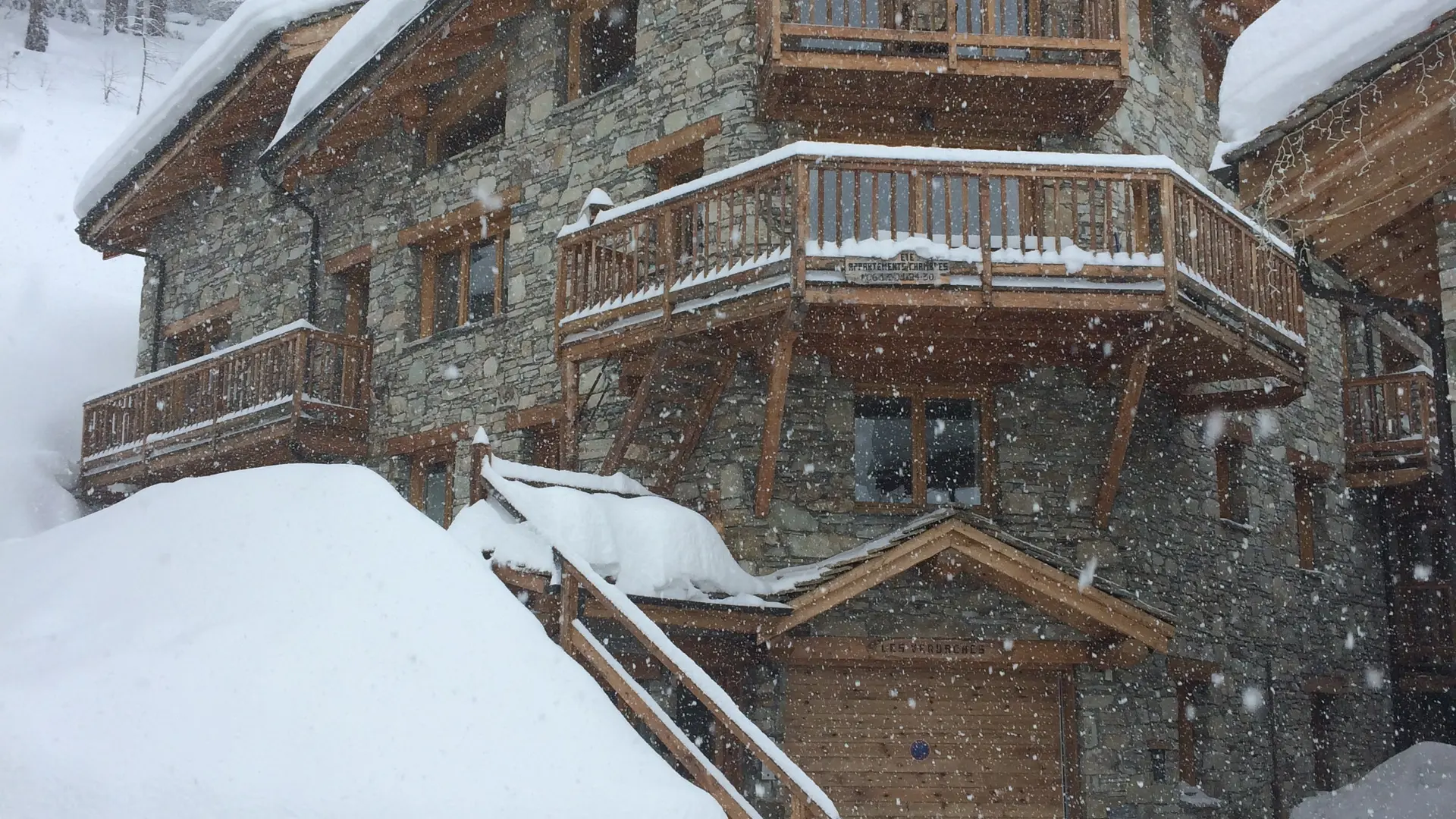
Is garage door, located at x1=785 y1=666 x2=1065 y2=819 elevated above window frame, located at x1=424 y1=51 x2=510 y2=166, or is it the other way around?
window frame, located at x1=424 y1=51 x2=510 y2=166

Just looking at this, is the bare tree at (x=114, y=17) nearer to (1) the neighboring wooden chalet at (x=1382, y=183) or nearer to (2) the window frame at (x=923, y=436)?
(2) the window frame at (x=923, y=436)

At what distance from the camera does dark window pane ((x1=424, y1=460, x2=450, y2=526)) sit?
15.8 m

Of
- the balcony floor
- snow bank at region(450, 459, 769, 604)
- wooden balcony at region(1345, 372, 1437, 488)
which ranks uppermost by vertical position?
the balcony floor

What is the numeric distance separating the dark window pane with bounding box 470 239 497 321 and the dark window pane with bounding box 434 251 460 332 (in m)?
0.29

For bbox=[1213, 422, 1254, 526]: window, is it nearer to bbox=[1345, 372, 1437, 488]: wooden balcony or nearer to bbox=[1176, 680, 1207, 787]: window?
bbox=[1176, 680, 1207, 787]: window

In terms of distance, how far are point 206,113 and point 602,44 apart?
6693mm

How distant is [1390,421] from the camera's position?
670 inches

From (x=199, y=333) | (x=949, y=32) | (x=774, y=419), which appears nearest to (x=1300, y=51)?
(x=949, y=32)

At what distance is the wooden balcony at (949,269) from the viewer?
11008mm

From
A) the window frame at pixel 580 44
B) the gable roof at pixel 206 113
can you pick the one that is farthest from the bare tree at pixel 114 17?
the window frame at pixel 580 44

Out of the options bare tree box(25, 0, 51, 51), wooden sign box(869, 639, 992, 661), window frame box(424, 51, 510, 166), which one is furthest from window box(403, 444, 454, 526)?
bare tree box(25, 0, 51, 51)

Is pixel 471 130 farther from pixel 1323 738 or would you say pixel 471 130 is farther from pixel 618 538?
pixel 1323 738

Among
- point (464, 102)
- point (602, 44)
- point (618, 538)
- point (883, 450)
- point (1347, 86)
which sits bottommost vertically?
point (618, 538)

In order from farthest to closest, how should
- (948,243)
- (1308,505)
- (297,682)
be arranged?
(1308,505) → (948,243) → (297,682)
